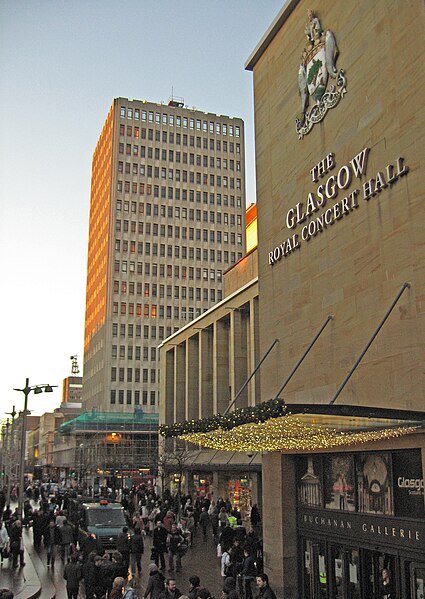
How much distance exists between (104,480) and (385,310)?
67223mm

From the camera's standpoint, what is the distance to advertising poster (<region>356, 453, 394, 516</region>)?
15266mm

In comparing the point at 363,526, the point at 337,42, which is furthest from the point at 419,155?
the point at 363,526

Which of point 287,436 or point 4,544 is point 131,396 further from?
point 287,436

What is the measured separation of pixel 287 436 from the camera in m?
16.8

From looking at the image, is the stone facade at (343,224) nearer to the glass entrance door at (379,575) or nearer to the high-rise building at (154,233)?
the glass entrance door at (379,575)

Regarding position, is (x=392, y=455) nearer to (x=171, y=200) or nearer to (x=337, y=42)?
(x=337, y=42)

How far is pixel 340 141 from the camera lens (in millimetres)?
17531

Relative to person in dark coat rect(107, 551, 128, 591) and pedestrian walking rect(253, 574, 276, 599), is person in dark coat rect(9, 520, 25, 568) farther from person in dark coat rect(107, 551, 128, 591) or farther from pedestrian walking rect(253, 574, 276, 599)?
pedestrian walking rect(253, 574, 276, 599)

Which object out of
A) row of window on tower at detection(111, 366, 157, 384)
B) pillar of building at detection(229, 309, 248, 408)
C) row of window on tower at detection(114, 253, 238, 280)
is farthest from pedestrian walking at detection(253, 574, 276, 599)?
row of window on tower at detection(114, 253, 238, 280)

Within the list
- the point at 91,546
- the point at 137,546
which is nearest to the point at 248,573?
the point at 91,546

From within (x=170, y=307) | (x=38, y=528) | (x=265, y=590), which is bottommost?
(x=38, y=528)

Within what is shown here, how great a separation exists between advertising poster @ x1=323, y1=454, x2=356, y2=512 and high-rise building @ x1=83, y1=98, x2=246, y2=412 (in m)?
80.6

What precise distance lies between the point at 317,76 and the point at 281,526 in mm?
13085

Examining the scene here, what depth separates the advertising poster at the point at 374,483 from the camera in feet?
50.1
